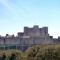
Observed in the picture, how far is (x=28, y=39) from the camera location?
158 feet

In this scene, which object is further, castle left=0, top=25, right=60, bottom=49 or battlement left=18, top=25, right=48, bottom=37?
battlement left=18, top=25, right=48, bottom=37

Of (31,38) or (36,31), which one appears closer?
(31,38)

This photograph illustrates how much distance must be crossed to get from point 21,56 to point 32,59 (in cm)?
150

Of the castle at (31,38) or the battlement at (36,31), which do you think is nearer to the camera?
the castle at (31,38)

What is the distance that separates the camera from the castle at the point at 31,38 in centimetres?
4657

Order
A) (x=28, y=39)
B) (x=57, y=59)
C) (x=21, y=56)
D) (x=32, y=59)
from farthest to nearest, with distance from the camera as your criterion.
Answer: (x=28, y=39), (x=21, y=56), (x=32, y=59), (x=57, y=59)

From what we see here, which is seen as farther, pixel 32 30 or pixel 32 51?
pixel 32 30

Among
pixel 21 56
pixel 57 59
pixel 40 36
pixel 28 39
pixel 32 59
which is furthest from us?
pixel 40 36

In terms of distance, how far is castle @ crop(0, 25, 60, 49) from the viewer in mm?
46572

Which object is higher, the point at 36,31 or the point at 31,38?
the point at 36,31

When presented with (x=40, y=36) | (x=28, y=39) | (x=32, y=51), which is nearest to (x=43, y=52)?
(x=32, y=51)

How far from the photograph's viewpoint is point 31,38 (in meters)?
48.8

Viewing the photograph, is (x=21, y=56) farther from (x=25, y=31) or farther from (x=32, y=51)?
(x=25, y=31)

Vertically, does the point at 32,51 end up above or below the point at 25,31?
below
